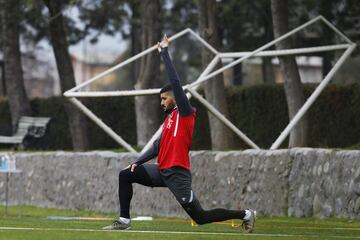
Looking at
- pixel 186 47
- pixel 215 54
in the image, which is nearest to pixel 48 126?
pixel 215 54

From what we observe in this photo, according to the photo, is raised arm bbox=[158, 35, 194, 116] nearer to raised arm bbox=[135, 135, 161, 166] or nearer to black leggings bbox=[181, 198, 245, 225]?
raised arm bbox=[135, 135, 161, 166]

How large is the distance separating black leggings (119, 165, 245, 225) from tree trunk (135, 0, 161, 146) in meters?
12.3

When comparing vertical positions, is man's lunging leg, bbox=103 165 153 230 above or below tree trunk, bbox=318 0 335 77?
below

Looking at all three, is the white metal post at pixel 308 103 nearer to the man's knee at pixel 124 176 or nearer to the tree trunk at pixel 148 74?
the tree trunk at pixel 148 74

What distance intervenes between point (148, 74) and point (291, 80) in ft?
12.6

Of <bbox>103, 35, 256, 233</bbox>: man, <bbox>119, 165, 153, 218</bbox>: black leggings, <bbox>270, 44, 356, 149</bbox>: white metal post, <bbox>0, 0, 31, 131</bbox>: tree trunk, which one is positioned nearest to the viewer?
<bbox>103, 35, 256, 233</bbox>: man

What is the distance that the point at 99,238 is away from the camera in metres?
12.2

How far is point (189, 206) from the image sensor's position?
13.1 metres

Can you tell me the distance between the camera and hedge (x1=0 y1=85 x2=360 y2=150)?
2589 cm

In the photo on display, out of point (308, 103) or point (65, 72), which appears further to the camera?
point (65, 72)

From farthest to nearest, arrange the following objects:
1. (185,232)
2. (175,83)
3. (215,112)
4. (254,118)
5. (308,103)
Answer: (254,118)
(308,103)
(215,112)
(185,232)
(175,83)

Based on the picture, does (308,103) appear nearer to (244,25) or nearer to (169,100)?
(169,100)

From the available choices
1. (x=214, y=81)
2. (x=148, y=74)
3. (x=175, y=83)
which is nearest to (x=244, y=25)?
(x=148, y=74)

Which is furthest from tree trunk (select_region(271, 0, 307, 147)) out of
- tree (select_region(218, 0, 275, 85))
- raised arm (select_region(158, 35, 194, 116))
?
raised arm (select_region(158, 35, 194, 116))
